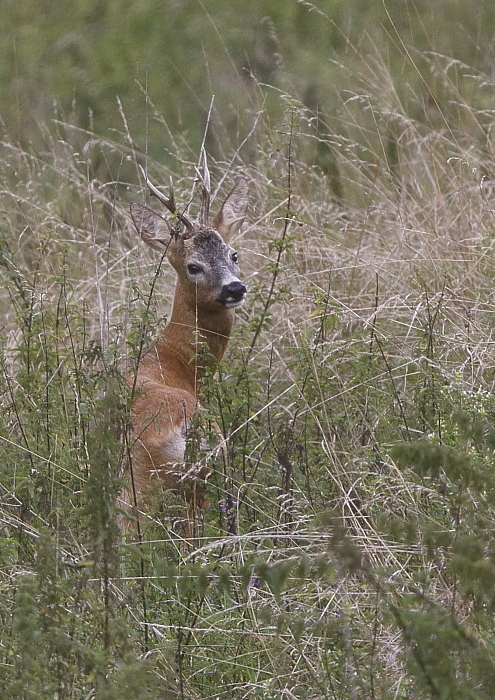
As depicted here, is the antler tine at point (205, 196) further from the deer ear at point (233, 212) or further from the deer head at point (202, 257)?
the deer ear at point (233, 212)

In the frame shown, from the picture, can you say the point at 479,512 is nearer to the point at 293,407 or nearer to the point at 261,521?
the point at 261,521

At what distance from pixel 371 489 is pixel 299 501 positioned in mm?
315

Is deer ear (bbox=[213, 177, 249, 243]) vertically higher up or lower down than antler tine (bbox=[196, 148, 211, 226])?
lower down

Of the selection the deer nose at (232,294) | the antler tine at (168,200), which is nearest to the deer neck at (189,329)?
the deer nose at (232,294)

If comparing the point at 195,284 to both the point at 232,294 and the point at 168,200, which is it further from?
the point at 168,200

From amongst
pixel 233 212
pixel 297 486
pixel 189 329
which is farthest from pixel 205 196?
pixel 297 486

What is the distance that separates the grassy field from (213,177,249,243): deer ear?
127 millimetres

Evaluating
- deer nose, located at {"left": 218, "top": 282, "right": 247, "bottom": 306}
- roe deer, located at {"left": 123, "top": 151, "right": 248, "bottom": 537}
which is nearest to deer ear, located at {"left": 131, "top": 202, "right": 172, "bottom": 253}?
roe deer, located at {"left": 123, "top": 151, "right": 248, "bottom": 537}

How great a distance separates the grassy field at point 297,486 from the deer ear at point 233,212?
127 millimetres

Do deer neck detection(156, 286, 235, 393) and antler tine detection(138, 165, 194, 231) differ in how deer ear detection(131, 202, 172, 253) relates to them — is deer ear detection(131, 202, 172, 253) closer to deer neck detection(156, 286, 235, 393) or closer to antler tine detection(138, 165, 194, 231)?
antler tine detection(138, 165, 194, 231)

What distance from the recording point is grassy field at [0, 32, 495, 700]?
2.55 m

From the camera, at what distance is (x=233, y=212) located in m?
6.13

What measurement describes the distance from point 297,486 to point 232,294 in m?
1.73

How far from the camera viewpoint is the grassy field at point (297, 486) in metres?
2.55
